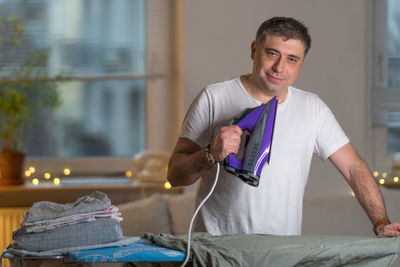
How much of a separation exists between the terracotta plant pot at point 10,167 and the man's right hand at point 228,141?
70.0 inches

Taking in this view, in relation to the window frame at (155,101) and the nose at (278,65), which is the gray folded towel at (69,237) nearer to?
the nose at (278,65)

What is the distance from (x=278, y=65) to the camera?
1718 mm

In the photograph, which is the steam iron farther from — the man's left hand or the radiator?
the radiator

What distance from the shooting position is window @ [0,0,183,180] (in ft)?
10.6

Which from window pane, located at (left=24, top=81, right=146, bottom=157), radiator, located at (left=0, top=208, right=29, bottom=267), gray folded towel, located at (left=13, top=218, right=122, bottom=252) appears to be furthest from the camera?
window pane, located at (left=24, top=81, right=146, bottom=157)

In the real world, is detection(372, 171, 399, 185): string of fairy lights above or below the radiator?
above

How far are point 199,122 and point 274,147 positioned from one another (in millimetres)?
236

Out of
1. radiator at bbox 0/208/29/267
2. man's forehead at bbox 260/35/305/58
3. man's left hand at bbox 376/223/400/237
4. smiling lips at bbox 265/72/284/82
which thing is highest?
man's forehead at bbox 260/35/305/58

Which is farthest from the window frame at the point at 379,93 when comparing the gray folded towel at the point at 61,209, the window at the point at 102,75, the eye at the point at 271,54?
the gray folded towel at the point at 61,209

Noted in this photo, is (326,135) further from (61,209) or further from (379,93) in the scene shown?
(379,93)

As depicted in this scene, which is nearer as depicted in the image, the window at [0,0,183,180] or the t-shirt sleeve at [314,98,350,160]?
the t-shirt sleeve at [314,98,350,160]

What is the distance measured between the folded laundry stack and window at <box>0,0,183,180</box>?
68.1 inches

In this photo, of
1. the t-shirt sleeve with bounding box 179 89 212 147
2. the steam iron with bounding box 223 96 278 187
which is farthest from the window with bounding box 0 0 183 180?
the steam iron with bounding box 223 96 278 187

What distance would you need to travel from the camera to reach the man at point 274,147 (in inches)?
68.6
